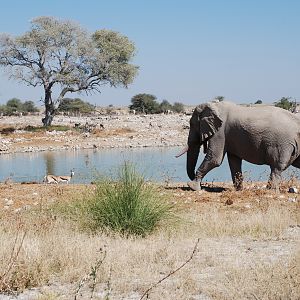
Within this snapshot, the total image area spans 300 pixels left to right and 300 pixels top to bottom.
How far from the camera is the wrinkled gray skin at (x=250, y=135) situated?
40.4 feet

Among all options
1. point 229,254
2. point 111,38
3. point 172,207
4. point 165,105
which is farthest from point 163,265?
point 165,105

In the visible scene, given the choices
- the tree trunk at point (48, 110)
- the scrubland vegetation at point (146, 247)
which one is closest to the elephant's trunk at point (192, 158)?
the scrubland vegetation at point (146, 247)

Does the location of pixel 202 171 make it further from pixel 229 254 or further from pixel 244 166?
pixel 244 166

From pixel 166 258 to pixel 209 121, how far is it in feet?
21.8

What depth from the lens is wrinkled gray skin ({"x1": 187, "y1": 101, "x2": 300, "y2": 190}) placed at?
484 inches

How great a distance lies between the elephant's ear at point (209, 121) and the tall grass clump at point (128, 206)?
14.1 ft

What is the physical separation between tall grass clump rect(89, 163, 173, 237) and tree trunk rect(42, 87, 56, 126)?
3903 cm

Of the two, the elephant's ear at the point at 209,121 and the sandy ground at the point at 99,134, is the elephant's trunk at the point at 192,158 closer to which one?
the elephant's ear at the point at 209,121

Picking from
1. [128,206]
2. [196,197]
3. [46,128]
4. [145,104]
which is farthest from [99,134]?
[128,206]

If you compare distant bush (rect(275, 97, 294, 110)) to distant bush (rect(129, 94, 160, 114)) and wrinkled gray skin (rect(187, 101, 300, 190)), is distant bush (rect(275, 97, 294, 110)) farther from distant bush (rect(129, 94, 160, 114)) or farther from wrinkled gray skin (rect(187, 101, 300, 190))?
wrinkled gray skin (rect(187, 101, 300, 190))

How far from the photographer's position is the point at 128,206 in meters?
8.31

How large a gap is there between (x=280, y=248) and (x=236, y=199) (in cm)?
397

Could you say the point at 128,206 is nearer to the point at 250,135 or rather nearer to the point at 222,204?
the point at 222,204

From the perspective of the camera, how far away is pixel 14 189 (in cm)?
1258
